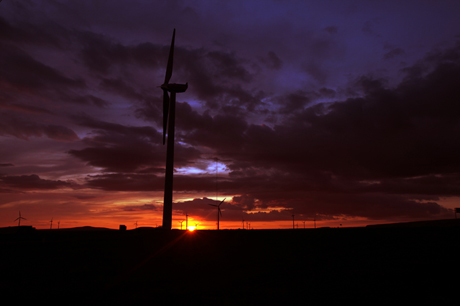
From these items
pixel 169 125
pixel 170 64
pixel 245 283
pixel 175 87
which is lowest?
pixel 245 283

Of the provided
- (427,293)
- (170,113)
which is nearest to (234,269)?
(427,293)

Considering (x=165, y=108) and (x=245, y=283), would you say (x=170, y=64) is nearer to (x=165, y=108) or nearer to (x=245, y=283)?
(x=165, y=108)

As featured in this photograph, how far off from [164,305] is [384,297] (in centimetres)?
529

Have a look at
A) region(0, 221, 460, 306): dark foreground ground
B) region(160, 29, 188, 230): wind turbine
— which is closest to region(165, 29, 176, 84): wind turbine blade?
region(160, 29, 188, 230): wind turbine

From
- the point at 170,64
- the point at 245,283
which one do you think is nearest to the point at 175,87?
the point at 170,64

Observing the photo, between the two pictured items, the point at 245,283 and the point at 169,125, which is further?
the point at 169,125

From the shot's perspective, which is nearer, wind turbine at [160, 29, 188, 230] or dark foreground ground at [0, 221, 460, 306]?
dark foreground ground at [0, 221, 460, 306]

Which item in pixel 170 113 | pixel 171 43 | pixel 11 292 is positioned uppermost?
pixel 171 43

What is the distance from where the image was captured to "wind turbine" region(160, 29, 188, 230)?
69438mm

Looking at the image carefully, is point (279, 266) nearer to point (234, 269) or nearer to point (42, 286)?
point (234, 269)

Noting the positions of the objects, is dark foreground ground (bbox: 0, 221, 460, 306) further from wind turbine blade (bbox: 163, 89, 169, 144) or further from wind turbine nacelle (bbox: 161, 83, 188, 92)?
wind turbine nacelle (bbox: 161, 83, 188, 92)

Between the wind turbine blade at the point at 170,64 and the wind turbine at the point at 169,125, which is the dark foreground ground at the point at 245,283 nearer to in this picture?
the wind turbine at the point at 169,125

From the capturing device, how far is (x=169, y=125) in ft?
237

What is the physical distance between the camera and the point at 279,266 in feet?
49.8
